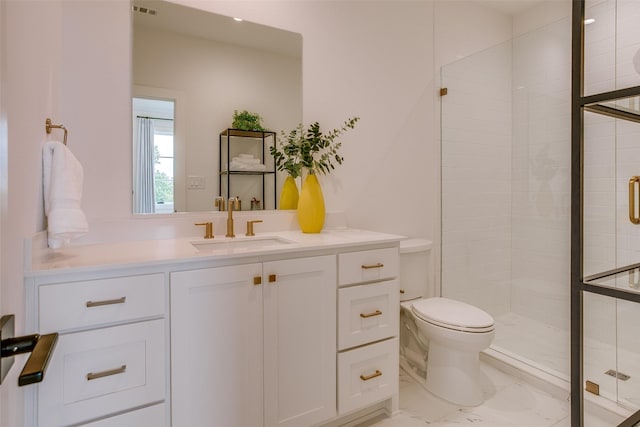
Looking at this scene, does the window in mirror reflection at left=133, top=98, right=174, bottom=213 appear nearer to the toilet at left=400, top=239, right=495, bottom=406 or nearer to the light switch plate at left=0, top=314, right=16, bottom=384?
the light switch plate at left=0, top=314, right=16, bottom=384

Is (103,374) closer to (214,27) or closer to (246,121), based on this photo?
(246,121)

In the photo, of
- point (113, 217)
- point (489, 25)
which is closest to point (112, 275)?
point (113, 217)

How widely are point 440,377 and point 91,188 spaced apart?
6.50 ft

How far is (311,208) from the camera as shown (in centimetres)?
192

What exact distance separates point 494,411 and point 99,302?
188 centimetres

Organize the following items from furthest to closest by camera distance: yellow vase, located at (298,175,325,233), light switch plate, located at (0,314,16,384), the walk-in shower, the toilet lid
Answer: the walk-in shower → yellow vase, located at (298,175,325,233) → the toilet lid → light switch plate, located at (0,314,16,384)

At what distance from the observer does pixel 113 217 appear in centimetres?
161

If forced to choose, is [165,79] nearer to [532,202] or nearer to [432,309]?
[432,309]

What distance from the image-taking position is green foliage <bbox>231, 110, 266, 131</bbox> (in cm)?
189

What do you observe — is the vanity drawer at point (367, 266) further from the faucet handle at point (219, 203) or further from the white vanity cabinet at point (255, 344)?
the faucet handle at point (219, 203)

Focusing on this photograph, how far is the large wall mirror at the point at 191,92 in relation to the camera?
1672 millimetres

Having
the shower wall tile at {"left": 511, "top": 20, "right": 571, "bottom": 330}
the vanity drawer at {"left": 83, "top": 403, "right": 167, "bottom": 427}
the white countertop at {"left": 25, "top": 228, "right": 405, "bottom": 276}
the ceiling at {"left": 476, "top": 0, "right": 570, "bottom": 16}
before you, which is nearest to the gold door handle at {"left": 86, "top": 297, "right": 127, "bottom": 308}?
the white countertop at {"left": 25, "top": 228, "right": 405, "bottom": 276}

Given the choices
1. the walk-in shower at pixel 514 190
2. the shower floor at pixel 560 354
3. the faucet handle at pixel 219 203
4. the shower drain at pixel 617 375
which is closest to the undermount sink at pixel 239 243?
the faucet handle at pixel 219 203

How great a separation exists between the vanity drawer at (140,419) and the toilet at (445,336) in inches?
52.1
